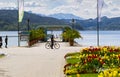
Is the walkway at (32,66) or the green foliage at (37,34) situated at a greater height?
the green foliage at (37,34)

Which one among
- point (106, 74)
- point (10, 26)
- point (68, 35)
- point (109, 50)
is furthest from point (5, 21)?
point (106, 74)

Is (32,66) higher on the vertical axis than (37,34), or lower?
lower

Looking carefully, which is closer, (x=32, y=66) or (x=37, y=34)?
(x=32, y=66)

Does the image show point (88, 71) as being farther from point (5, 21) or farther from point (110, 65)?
point (5, 21)

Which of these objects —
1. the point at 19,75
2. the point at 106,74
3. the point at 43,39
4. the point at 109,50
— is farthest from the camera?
the point at 43,39

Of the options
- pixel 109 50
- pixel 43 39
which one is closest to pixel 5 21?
pixel 43 39

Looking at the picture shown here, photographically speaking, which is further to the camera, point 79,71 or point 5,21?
point 5,21

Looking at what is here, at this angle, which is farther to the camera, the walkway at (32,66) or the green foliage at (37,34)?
the green foliage at (37,34)

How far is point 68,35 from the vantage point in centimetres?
5759

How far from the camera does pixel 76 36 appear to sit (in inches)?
2200

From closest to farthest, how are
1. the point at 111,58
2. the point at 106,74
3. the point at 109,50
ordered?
the point at 106,74 → the point at 111,58 → the point at 109,50

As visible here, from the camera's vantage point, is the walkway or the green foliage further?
the green foliage

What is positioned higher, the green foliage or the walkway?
the green foliage

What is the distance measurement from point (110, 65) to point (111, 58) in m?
0.87
